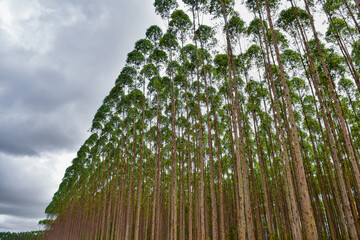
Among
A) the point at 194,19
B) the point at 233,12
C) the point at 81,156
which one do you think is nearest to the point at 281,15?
the point at 233,12

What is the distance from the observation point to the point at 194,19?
13.0 m

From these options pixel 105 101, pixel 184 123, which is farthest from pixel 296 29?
pixel 105 101

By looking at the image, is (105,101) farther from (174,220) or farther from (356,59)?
(356,59)

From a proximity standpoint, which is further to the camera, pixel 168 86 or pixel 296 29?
pixel 168 86

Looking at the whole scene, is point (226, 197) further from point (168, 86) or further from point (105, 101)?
point (105, 101)

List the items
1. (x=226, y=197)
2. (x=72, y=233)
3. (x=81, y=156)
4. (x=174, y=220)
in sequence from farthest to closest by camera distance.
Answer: (x=72, y=233) → (x=81, y=156) → (x=226, y=197) → (x=174, y=220)

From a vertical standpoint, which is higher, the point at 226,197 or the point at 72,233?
the point at 226,197

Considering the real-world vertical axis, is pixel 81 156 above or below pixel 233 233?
above

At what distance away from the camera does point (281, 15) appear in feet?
39.9

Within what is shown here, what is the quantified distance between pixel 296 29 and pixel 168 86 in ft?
30.8

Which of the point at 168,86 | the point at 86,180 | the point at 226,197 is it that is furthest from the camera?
the point at 86,180

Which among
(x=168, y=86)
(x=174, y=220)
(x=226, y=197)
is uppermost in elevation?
(x=168, y=86)

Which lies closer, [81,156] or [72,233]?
[81,156]

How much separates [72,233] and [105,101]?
30502mm
